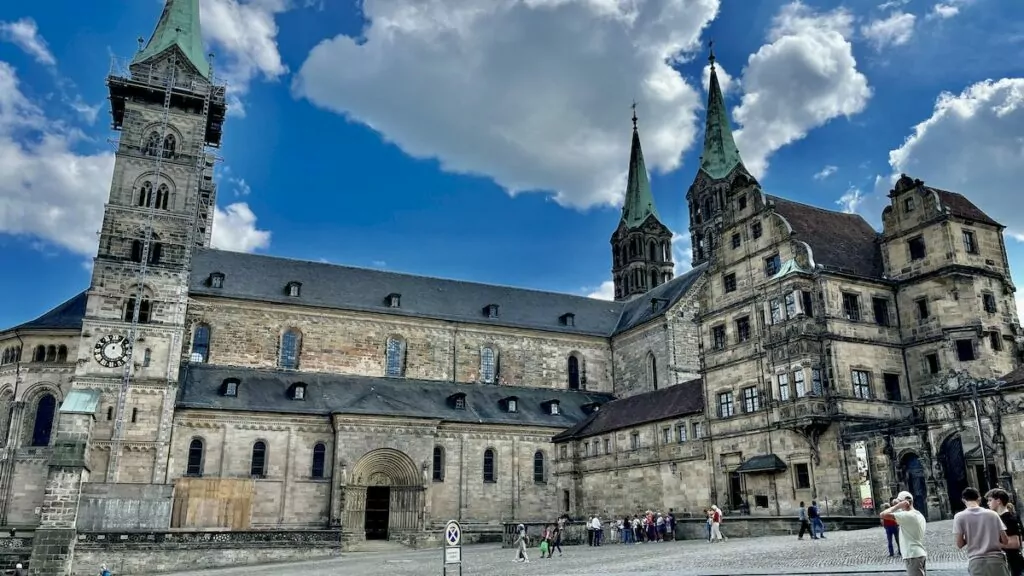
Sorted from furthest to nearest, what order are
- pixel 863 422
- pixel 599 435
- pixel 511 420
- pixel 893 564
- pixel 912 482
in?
1. pixel 511 420
2. pixel 599 435
3. pixel 863 422
4. pixel 912 482
5. pixel 893 564

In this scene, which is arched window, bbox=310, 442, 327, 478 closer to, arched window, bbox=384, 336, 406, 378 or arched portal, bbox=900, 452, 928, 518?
arched window, bbox=384, 336, 406, 378

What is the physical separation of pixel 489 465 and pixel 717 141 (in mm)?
40980

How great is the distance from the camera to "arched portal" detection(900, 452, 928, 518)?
92.0 feet

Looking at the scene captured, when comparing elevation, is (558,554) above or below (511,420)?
below

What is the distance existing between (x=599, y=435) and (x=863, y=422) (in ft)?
56.8

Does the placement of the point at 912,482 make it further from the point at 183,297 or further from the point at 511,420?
the point at 183,297

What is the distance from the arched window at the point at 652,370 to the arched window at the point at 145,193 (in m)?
33.1

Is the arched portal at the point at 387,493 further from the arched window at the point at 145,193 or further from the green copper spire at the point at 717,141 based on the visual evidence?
the green copper spire at the point at 717,141

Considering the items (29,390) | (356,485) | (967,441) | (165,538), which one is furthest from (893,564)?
(29,390)

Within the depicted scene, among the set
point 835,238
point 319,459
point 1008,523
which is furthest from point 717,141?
point 1008,523

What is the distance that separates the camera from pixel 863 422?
31.7m

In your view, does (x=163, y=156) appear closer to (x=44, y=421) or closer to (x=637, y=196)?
(x=44, y=421)

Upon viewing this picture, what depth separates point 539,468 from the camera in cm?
4934

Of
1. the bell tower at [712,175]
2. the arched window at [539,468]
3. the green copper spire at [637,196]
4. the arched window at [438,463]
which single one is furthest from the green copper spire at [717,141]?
the arched window at [438,463]
